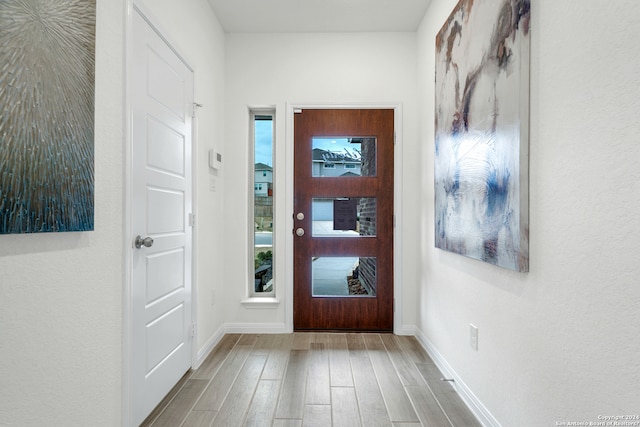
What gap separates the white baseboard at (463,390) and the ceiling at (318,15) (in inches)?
104

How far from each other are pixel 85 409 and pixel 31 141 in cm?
100

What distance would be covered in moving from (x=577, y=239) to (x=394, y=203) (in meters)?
1.96

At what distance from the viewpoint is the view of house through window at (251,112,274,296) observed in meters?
3.22

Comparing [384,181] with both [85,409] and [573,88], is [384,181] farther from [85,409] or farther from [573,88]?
[85,409]

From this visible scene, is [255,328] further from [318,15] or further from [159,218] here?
[318,15]

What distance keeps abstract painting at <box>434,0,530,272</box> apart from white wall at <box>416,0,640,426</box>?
2.1 inches

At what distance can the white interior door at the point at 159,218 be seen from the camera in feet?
5.45

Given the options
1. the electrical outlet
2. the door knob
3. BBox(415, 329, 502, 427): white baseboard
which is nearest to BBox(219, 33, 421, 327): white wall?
BBox(415, 329, 502, 427): white baseboard

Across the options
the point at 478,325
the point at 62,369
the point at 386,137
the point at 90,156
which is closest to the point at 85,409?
the point at 62,369

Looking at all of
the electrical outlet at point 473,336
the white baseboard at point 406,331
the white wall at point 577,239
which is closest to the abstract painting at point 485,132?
the white wall at point 577,239

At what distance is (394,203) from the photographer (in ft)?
10.1

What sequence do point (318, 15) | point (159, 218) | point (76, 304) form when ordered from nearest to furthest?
point (76, 304) → point (159, 218) → point (318, 15)

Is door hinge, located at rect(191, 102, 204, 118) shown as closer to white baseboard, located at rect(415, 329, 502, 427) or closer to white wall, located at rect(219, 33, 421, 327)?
white wall, located at rect(219, 33, 421, 327)

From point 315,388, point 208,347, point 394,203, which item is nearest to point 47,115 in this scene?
point 315,388
